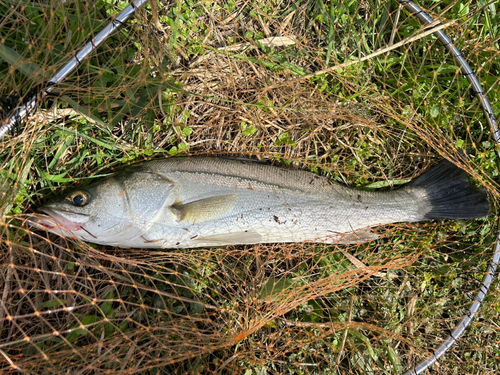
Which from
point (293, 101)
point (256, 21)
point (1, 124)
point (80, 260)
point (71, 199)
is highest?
point (256, 21)

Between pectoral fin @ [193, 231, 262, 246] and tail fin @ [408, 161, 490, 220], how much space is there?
1715mm

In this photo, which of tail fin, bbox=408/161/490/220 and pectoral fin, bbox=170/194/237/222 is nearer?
pectoral fin, bbox=170/194/237/222

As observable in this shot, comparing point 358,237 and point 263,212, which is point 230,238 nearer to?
point 263,212

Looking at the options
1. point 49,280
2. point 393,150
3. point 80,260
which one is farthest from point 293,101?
point 49,280

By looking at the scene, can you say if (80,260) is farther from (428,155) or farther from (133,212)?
(428,155)

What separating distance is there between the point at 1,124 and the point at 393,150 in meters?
3.58

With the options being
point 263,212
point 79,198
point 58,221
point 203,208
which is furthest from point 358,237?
point 58,221

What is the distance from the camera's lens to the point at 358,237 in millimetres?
3143

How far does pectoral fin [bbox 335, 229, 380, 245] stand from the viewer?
10.3 feet

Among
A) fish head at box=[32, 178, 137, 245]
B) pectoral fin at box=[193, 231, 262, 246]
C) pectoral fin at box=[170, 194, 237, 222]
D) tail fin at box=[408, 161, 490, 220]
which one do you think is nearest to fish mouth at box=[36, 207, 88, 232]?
fish head at box=[32, 178, 137, 245]

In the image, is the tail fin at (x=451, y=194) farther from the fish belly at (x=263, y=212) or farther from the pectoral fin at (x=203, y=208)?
the pectoral fin at (x=203, y=208)

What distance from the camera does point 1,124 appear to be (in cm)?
258

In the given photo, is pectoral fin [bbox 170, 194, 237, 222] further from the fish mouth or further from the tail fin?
the tail fin

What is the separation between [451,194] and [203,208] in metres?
2.42
